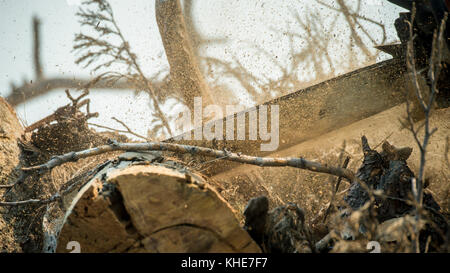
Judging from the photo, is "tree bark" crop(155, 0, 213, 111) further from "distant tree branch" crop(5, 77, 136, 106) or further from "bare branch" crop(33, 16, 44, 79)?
"bare branch" crop(33, 16, 44, 79)

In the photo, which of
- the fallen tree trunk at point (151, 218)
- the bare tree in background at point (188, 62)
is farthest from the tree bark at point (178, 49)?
the fallen tree trunk at point (151, 218)

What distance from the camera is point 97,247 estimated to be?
1.30 metres

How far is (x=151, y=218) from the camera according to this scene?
128 cm

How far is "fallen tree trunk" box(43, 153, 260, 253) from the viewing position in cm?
128

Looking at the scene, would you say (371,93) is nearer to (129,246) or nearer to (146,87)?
(129,246)

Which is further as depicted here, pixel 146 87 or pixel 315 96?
pixel 146 87

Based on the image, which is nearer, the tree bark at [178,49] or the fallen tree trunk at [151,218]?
the fallen tree trunk at [151,218]

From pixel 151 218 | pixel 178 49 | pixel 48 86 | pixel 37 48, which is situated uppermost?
pixel 37 48

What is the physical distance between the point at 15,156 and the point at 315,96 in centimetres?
256

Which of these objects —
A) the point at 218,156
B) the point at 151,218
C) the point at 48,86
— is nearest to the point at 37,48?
the point at 48,86

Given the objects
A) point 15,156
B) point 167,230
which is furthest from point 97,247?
point 15,156

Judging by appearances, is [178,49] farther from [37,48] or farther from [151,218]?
[151,218]

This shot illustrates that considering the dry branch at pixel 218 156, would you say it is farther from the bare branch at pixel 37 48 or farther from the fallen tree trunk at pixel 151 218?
the bare branch at pixel 37 48

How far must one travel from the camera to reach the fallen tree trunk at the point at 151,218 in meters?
1.28
